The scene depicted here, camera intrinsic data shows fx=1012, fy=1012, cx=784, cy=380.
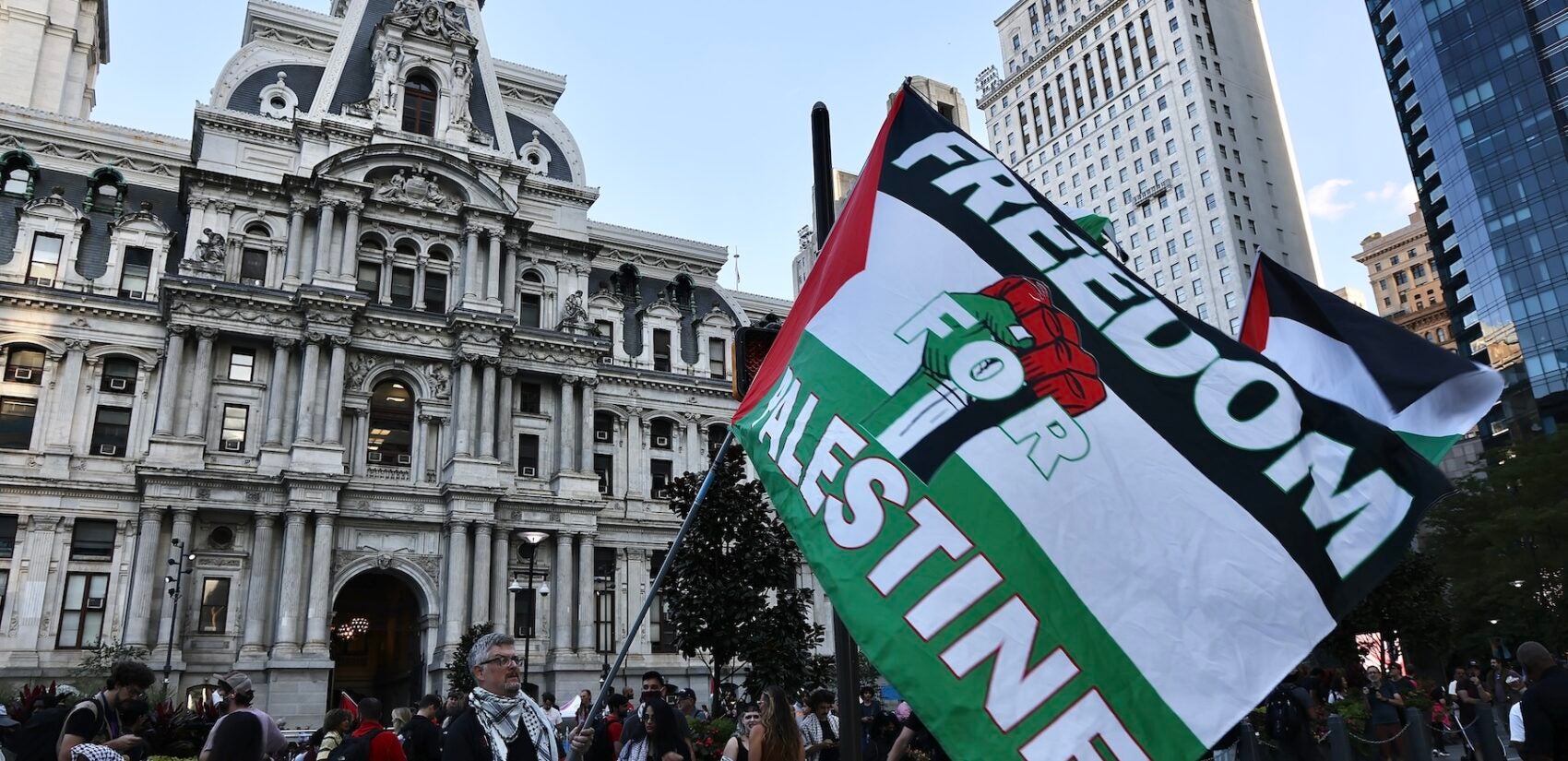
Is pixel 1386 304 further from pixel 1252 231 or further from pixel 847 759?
pixel 847 759

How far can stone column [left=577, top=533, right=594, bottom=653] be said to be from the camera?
128 ft

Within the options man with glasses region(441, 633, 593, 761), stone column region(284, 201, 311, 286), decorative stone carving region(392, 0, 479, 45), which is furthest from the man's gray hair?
decorative stone carving region(392, 0, 479, 45)

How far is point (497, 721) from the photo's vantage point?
592cm

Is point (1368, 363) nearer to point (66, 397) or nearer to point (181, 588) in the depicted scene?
point (181, 588)

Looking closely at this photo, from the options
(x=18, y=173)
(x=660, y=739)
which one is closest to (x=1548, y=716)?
(x=660, y=739)

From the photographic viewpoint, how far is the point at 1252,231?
91.9 m

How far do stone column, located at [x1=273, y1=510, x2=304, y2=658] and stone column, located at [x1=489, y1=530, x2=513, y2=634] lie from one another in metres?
6.51

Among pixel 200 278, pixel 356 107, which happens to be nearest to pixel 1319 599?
pixel 200 278

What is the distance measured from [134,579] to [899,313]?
112 feet

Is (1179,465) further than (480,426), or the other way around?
(480,426)

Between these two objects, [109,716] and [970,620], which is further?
[109,716]

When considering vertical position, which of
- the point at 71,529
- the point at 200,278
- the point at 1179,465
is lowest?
the point at 1179,465

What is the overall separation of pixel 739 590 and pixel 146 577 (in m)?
21.7

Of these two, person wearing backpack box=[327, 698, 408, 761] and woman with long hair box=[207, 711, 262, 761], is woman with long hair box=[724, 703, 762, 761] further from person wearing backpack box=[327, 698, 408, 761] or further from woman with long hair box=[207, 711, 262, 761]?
woman with long hair box=[207, 711, 262, 761]
